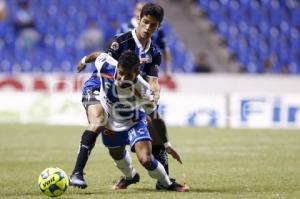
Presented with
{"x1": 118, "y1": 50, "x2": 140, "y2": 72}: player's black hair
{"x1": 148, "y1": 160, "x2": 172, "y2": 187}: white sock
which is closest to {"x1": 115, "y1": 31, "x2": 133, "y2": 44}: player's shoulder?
{"x1": 118, "y1": 50, "x2": 140, "y2": 72}: player's black hair

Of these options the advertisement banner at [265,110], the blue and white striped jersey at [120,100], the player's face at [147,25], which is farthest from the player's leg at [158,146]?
the advertisement banner at [265,110]

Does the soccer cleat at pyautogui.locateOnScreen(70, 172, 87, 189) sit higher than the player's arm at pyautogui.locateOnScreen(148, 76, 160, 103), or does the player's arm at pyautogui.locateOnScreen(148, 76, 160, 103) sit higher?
the player's arm at pyautogui.locateOnScreen(148, 76, 160, 103)

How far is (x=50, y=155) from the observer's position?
1314 cm

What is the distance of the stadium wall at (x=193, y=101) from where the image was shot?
776 inches

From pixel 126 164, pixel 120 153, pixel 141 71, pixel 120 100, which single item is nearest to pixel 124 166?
pixel 126 164

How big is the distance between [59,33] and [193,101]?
6605 millimetres

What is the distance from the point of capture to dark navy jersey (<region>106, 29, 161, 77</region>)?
338 inches

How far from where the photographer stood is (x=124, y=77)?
8.07 meters

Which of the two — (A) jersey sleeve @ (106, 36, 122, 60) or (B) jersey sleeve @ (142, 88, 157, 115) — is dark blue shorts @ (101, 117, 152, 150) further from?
(A) jersey sleeve @ (106, 36, 122, 60)

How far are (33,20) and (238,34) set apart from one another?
21.3ft

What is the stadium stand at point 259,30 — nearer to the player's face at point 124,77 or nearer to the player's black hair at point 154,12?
the player's black hair at point 154,12

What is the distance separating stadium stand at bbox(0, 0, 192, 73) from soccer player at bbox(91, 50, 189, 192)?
15377 millimetres

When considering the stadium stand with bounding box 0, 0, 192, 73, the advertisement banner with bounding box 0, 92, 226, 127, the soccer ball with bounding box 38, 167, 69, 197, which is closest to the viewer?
the soccer ball with bounding box 38, 167, 69, 197

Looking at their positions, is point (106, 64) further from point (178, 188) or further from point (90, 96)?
point (178, 188)
